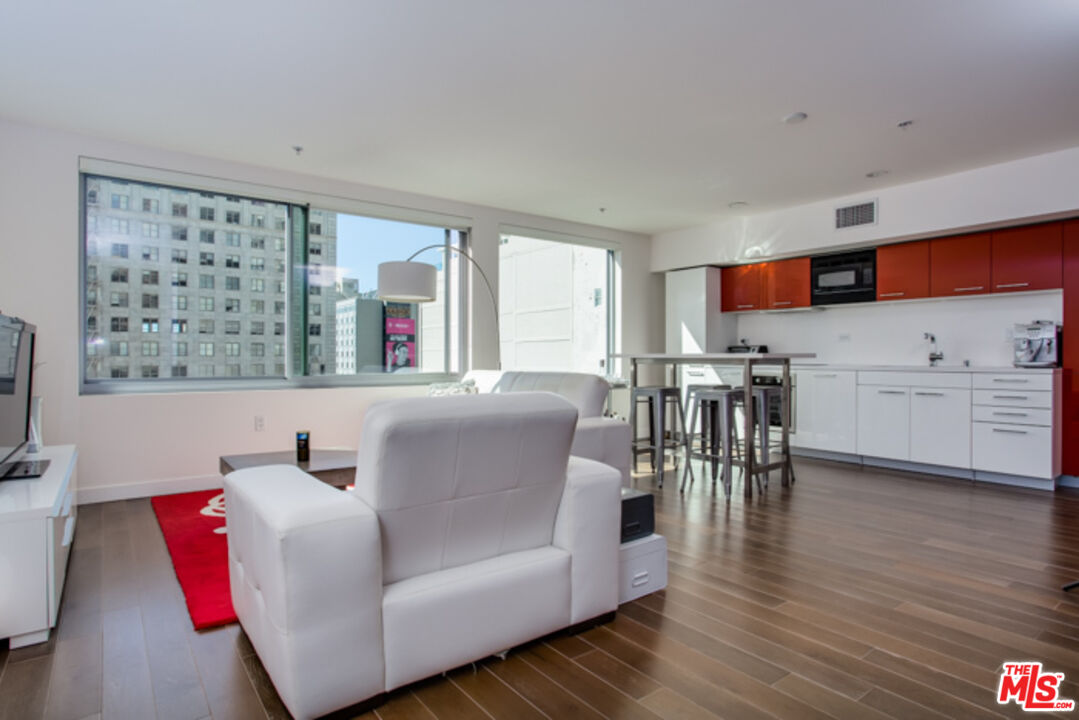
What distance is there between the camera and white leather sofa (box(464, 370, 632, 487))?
3.62 metres

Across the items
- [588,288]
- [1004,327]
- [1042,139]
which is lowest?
[1004,327]

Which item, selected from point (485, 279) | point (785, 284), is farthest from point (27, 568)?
point (785, 284)

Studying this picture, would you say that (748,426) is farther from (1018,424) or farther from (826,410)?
(1018,424)

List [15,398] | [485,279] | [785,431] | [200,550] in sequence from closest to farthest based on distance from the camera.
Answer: [15,398], [200,550], [785,431], [485,279]

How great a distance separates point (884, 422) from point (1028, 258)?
5.49 feet

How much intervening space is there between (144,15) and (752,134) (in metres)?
3.41

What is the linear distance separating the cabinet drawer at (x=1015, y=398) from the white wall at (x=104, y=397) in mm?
5049

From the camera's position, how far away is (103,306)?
422cm

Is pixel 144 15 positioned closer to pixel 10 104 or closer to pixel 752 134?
pixel 10 104

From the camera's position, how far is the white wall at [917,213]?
14.2 ft

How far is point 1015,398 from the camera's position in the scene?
178 inches

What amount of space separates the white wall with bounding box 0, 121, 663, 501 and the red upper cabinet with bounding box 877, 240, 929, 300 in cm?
479

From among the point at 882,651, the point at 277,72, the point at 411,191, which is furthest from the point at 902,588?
the point at 411,191

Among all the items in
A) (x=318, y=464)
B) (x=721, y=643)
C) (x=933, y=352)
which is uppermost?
(x=933, y=352)
